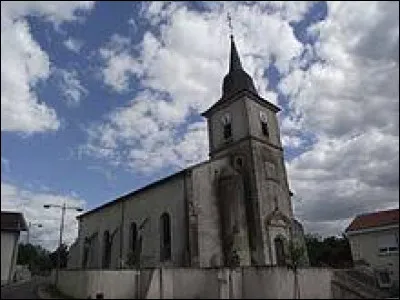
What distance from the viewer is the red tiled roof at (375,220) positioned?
38188 millimetres

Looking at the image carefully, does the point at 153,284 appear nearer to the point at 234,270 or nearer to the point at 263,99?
the point at 234,270

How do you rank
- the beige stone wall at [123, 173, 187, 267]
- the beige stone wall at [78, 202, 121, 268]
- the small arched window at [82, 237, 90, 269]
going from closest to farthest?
the beige stone wall at [123, 173, 187, 267], the beige stone wall at [78, 202, 121, 268], the small arched window at [82, 237, 90, 269]

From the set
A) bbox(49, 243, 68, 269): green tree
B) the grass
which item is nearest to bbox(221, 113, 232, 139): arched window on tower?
the grass

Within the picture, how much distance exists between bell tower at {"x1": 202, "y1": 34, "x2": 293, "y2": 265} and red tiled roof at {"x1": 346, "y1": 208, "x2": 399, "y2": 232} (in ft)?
25.5

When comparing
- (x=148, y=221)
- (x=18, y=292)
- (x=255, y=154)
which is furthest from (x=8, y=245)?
(x=255, y=154)

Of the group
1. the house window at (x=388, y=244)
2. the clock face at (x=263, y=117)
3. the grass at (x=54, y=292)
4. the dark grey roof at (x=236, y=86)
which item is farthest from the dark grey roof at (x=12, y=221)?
the house window at (x=388, y=244)

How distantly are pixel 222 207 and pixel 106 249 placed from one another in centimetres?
1438

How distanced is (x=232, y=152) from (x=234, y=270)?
14087 millimetres

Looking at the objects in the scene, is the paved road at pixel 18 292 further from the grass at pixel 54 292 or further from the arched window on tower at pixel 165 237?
the arched window on tower at pixel 165 237

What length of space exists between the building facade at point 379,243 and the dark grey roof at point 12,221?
94.3 ft

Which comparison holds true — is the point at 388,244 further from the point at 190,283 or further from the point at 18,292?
the point at 18,292

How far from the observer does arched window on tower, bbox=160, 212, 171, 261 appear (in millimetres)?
33750

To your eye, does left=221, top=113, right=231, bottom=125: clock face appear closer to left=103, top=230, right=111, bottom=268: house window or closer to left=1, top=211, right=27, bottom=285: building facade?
left=103, top=230, right=111, bottom=268: house window

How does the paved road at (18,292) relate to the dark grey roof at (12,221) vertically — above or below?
below
